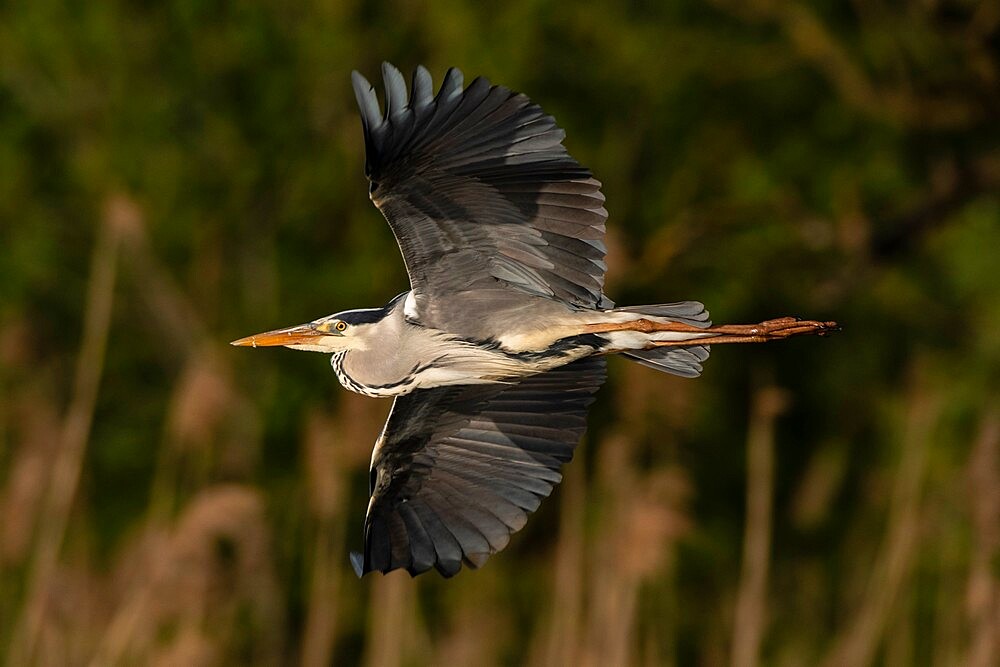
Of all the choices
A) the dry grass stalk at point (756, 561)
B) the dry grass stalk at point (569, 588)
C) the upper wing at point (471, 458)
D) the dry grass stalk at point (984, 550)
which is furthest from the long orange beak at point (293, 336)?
the dry grass stalk at point (984, 550)

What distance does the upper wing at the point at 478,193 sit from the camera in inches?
130

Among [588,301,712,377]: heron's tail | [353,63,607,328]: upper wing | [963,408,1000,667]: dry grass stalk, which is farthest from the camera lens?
[963,408,1000,667]: dry grass stalk

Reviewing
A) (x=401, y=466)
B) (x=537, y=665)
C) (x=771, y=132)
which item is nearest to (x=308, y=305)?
(x=771, y=132)

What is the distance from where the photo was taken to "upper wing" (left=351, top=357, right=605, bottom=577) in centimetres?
385

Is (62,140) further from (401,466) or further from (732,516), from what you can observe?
(401,466)

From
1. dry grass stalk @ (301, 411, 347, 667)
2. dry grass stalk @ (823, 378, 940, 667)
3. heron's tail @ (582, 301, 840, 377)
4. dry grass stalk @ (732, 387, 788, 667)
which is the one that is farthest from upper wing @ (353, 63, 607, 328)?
dry grass stalk @ (823, 378, 940, 667)

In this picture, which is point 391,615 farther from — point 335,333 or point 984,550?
point 984,550

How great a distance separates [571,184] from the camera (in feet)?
11.7

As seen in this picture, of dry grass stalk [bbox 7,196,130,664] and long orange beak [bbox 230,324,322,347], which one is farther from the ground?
long orange beak [bbox 230,324,322,347]

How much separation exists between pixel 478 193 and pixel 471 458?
85 centimetres

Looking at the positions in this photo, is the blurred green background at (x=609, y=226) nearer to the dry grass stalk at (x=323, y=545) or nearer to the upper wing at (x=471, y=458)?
the dry grass stalk at (x=323, y=545)

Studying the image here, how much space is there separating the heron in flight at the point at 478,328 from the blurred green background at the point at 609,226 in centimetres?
282

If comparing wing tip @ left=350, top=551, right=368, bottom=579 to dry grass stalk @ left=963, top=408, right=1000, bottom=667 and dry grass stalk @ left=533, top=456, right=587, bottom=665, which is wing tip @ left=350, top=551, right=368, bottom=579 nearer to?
dry grass stalk @ left=533, top=456, right=587, bottom=665

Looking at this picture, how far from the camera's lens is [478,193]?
11.6 ft
